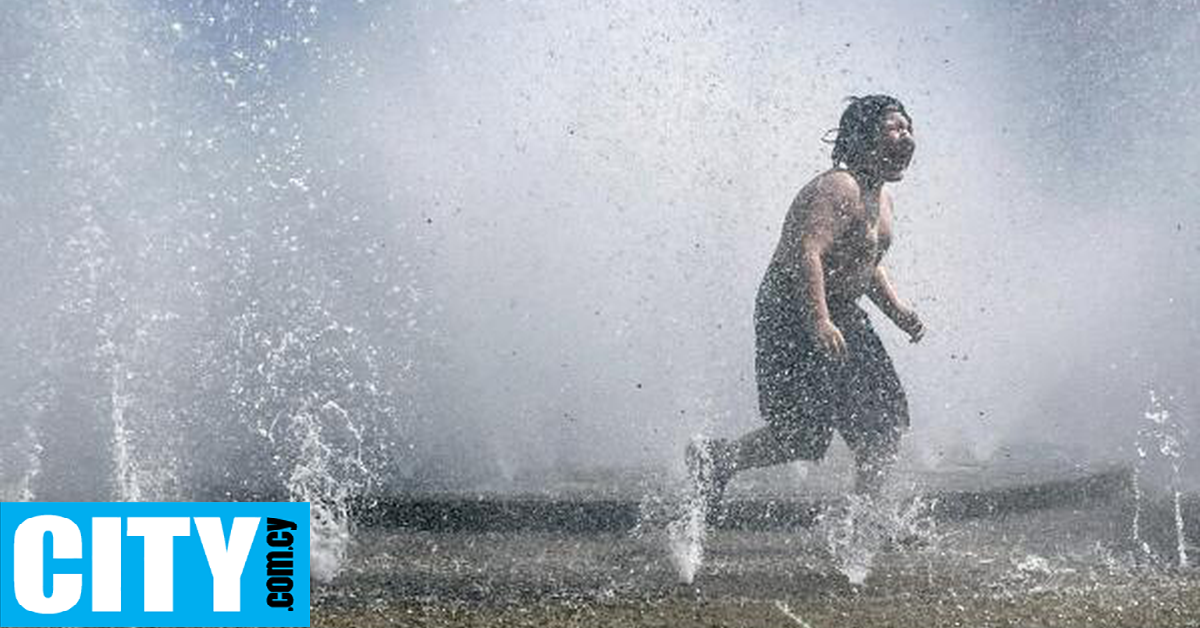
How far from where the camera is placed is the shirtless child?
5973mm

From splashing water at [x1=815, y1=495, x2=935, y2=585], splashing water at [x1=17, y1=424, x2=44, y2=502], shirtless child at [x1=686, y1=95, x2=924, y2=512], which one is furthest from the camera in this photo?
splashing water at [x1=17, y1=424, x2=44, y2=502]

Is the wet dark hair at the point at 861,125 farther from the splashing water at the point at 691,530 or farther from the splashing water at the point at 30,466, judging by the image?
the splashing water at the point at 30,466

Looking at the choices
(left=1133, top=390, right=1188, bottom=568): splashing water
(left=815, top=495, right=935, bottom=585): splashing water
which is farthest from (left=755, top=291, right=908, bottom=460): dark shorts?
(left=1133, top=390, right=1188, bottom=568): splashing water

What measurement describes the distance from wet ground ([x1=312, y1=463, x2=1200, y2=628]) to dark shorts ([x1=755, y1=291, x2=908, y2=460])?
39 cm

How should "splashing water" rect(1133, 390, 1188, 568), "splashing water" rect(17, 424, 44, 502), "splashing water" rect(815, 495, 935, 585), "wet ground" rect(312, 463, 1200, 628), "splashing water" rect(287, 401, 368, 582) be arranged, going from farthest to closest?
"splashing water" rect(17, 424, 44, 502) → "splashing water" rect(1133, 390, 1188, 568) → "splashing water" rect(815, 495, 935, 585) → "splashing water" rect(287, 401, 368, 582) → "wet ground" rect(312, 463, 1200, 628)

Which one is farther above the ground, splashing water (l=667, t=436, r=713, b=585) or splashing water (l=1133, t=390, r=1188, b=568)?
splashing water (l=667, t=436, r=713, b=585)

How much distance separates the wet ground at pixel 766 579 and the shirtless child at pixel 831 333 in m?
0.33

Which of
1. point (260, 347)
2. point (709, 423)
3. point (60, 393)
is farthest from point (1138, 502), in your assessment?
point (260, 347)

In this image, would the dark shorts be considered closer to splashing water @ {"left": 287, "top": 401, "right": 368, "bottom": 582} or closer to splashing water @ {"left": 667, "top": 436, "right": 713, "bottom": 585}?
splashing water @ {"left": 667, "top": 436, "right": 713, "bottom": 585}

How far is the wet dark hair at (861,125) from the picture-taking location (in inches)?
243

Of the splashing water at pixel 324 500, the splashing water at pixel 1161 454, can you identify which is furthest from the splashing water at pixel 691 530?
the splashing water at pixel 1161 454

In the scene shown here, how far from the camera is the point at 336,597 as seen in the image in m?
4.58

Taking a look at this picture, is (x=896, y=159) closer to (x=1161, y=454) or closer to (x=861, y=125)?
(x=861, y=125)

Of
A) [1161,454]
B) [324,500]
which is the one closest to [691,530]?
[324,500]
